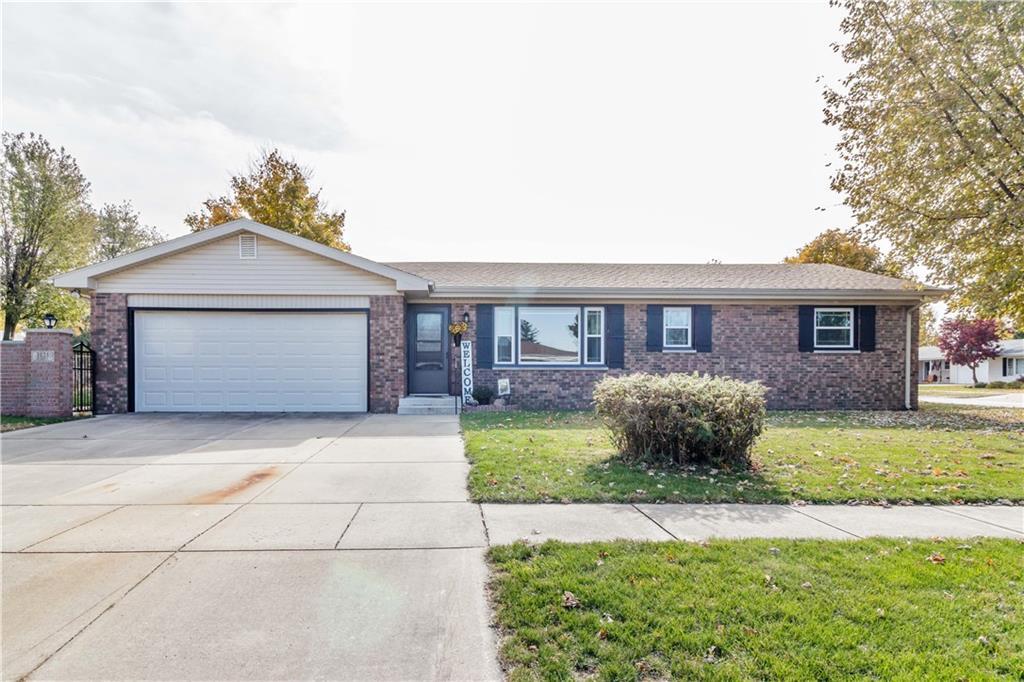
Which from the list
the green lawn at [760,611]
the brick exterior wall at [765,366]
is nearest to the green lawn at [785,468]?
the green lawn at [760,611]

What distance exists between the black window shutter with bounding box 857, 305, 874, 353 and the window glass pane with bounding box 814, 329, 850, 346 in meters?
0.32

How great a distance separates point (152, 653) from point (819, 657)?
10.9ft

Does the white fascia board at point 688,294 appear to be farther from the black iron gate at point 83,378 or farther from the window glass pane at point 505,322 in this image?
the black iron gate at point 83,378

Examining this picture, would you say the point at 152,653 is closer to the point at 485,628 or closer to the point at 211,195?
the point at 485,628

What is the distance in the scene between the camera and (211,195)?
76.9 ft

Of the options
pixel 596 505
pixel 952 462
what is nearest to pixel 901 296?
pixel 952 462

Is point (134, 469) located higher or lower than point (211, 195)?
lower

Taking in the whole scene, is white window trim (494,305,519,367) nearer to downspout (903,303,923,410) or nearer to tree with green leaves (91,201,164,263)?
downspout (903,303,923,410)

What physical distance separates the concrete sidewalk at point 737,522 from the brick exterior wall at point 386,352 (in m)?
7.62

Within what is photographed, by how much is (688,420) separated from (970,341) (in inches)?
1507

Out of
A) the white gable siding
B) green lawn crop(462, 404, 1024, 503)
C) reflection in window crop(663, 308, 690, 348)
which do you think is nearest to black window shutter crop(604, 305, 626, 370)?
reflection in window crop(663, 308, 690, 348)

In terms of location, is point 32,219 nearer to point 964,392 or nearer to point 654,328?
point 654,328

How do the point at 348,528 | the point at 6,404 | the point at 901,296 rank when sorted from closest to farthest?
the point at 348,528 < the point at 6,404 < the point at 901,296

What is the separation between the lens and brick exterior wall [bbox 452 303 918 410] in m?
13.1
